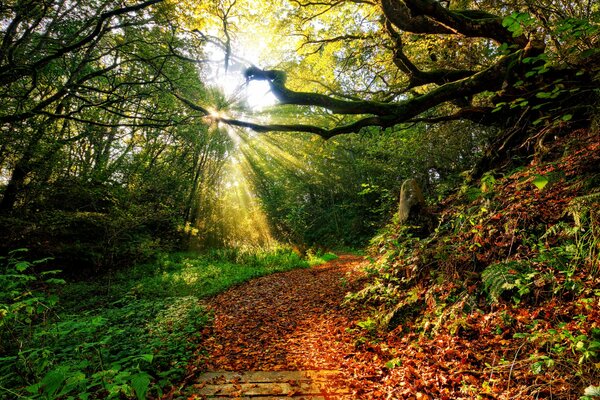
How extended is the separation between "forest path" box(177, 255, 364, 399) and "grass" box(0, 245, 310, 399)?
402 millimetres

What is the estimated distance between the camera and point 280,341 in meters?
4.90

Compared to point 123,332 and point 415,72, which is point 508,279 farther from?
point 415,72

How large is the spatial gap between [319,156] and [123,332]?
7.01 meters

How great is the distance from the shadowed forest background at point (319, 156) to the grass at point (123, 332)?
0.05 m

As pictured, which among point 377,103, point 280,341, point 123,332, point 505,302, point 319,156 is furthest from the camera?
point 319,156

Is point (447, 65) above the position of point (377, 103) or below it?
above

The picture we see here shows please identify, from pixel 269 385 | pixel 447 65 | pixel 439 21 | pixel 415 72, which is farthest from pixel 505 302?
pixel 447 65

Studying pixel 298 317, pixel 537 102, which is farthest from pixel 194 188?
pixel 537 102

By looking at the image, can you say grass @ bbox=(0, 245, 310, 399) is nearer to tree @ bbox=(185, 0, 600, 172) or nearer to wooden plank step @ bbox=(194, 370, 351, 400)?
wooden plank step @ bbox=(194, 370, 351, 400)

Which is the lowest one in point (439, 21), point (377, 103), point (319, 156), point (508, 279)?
point (508, 279)

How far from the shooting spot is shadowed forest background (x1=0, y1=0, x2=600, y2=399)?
319 cm

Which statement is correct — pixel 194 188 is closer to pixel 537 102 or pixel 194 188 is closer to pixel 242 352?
pixel 242 352

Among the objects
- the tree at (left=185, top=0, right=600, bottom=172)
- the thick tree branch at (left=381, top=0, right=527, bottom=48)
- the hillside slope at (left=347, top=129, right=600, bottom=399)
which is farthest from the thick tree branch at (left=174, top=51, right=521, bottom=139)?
the hillside slope at (left=347, top=129, right=600, bottom=399)

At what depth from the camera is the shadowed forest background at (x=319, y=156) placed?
319cm
